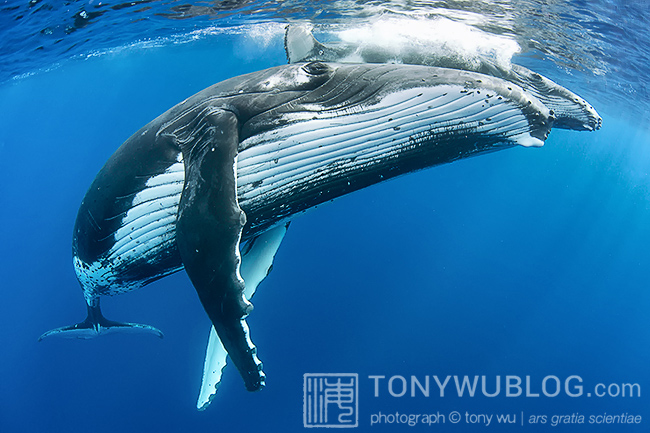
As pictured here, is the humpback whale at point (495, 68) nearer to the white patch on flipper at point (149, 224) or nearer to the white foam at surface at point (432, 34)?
the white patch on flipper at point (149, 224)

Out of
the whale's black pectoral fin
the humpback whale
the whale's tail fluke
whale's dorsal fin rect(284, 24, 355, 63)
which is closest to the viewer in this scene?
the whale's black pectoral fin

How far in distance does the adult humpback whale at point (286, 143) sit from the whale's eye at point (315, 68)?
1 cm

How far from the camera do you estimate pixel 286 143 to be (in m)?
2.69

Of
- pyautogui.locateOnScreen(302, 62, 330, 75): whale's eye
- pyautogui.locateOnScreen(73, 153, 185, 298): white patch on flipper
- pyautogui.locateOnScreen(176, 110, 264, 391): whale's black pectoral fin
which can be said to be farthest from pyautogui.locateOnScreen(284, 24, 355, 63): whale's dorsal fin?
pyautogui.locateOnScreen(176, 110, 264, 391): whale's black pectoral fin

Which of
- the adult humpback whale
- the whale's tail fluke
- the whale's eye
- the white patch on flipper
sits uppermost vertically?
the whale's eye

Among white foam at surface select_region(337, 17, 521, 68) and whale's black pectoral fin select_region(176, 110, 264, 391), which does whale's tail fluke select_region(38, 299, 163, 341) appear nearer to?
whale's black pectoral fin select_region(176, 110, 264, 391)

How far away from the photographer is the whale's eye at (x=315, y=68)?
9.85 feet

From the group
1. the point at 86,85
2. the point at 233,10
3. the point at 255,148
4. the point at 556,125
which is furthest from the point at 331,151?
the point at 86,85

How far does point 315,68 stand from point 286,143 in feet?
2.59

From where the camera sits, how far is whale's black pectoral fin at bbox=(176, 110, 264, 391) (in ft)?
7.45

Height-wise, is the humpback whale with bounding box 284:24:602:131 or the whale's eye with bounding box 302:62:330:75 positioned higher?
the whale's eye with bounding box 302:62:330:75

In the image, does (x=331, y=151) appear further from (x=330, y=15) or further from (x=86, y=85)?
(x=86, y=85)

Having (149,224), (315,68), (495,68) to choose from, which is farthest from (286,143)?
(495,68)

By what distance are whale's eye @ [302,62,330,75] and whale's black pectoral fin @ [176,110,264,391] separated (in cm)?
98
